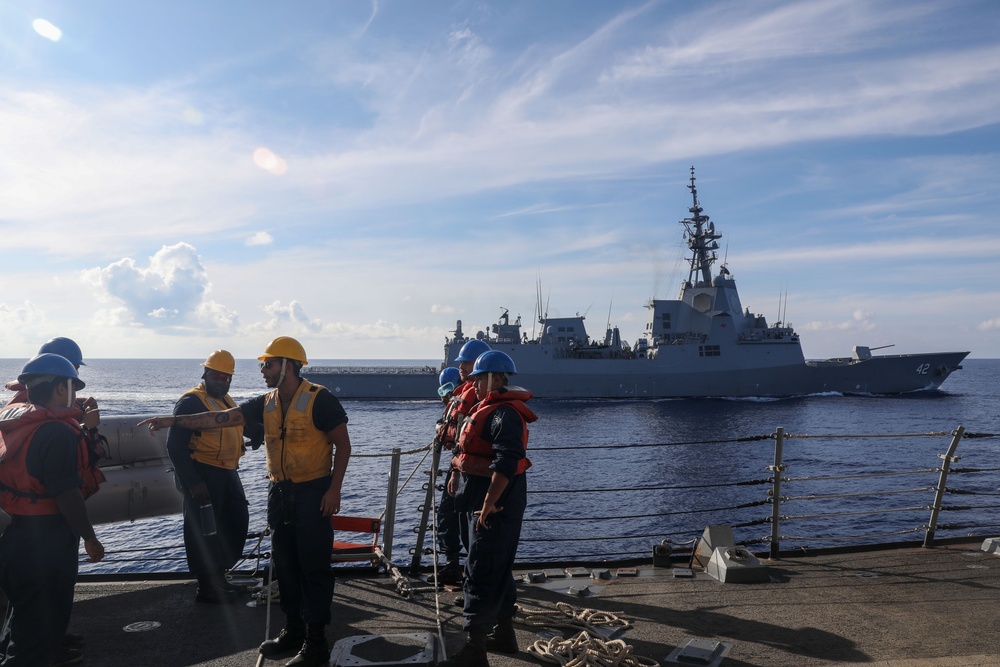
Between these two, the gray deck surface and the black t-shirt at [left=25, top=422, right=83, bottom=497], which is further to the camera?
the gray deck surface

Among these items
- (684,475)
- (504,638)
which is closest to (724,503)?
(684,475)

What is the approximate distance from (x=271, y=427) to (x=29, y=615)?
1.39 meters

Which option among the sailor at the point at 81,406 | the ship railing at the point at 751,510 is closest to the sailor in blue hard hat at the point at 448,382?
the sailor at the point at 81,406

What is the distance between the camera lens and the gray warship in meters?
46.5

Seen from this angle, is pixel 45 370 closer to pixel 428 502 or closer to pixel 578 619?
pixel 428 502

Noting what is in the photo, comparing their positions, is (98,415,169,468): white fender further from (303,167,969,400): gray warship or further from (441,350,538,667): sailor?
(303,167,969,400): gray warship

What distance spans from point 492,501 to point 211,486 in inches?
94.9

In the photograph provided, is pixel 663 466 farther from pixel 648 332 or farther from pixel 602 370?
pixel 648 332

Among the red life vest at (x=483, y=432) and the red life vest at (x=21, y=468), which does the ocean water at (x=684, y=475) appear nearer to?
the red life vest at (x=483, y=432)

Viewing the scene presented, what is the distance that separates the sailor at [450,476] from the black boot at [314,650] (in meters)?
1.20

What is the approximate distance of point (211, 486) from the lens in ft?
15.2

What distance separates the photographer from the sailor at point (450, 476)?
4629 millimetres

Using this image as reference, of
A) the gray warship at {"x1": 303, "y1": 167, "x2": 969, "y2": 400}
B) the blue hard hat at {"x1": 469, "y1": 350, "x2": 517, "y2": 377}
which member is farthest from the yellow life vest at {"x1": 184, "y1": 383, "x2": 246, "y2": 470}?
the gray warship at {"x1": 303, "y1": 167, "x2": 969, "y2": 400}

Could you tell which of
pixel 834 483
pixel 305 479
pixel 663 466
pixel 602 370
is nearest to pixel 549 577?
pixel 305 479
